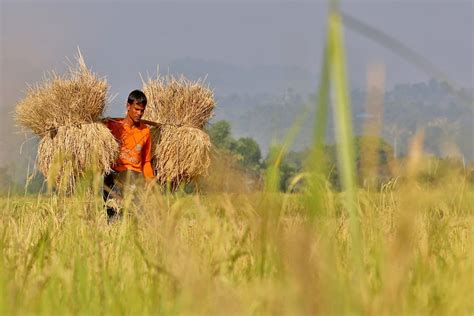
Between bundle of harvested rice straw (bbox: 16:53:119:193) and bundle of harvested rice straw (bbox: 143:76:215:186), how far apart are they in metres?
0.93

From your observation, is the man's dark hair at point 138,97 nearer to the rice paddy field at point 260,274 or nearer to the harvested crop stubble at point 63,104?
the harvested crop stubble at point 63,104

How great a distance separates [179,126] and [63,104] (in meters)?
1.63

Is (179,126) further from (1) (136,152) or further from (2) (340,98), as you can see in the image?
(2) (340,98)

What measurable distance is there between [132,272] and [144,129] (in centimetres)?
610

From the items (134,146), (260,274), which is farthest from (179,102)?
(260,274)

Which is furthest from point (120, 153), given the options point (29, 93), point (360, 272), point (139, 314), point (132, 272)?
point (360, 272)

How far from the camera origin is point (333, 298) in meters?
1.62

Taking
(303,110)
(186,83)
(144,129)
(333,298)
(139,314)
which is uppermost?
(186,83)

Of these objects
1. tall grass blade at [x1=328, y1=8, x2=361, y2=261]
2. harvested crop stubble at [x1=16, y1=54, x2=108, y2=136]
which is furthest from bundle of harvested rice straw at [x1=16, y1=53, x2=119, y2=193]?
tall grass blade at [x1=328, y1=8, x2=361, y2=261]

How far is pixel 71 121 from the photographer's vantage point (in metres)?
8.92

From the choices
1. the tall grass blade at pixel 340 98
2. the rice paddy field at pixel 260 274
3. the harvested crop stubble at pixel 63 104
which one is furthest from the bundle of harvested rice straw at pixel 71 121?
the tall grass blade at pixel 340 98

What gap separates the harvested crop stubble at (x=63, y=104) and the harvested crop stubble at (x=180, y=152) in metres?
0.98

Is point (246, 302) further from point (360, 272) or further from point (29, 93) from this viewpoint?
point (29, 93)

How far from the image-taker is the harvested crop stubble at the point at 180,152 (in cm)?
966
